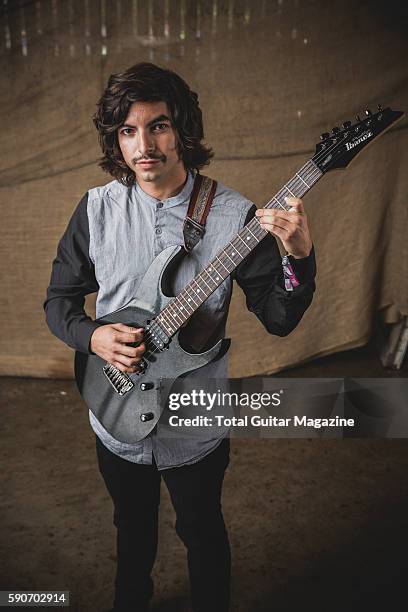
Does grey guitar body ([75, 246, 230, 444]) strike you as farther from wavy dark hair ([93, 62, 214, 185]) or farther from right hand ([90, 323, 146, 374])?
wavy dark hair ([93, 62, 214, 185])

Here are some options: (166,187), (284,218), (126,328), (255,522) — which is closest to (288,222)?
(284,218)

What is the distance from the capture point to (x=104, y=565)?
230 cm

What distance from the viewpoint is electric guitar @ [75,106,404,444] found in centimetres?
140

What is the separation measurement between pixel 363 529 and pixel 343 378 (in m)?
1.47

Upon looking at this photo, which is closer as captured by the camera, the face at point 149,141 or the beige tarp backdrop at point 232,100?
the face at point 149,141

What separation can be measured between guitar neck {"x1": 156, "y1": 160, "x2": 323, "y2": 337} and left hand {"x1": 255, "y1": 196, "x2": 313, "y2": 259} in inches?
1.9

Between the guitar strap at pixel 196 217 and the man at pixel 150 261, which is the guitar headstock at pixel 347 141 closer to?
the man at pixel 150 261

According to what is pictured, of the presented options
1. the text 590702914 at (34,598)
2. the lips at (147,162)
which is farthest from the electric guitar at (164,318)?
the text 590702914 at (34,598)

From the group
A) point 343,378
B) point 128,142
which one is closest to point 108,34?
point 128,142

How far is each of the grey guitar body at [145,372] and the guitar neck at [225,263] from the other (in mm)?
Result: 40

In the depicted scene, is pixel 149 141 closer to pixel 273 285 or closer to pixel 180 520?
pixel 273 285

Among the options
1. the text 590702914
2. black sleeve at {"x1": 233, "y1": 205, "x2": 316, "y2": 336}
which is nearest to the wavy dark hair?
black sleeve at {"x1": 233, "y1": 205, "x2": 316, "y2": 336}

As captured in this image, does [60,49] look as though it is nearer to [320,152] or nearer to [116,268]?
[116,268]

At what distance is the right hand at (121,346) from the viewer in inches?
61.0
